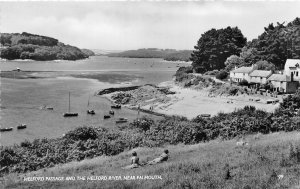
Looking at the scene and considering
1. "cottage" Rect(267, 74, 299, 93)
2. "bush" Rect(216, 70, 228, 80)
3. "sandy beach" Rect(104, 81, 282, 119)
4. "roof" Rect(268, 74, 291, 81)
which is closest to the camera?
"sandy beach" Rect(104, 81, 282, 119)

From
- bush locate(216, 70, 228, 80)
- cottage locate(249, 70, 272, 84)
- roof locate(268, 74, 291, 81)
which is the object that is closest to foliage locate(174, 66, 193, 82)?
bush locate(216, 70, 228, 80)

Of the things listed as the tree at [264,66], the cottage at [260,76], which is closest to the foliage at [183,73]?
the tree at [264,66]

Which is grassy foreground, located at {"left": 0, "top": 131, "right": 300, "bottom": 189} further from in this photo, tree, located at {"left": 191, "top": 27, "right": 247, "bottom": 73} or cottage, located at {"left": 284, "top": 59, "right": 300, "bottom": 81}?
tree, located at {"left": 191, "top": 27, "right": 247, "bottom": 73}

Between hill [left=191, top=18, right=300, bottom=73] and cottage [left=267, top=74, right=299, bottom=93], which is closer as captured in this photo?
cottage [left=267, top=74, right=299, bottom=93]

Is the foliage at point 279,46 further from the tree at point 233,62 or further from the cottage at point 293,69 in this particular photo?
the cottage at point 293,69

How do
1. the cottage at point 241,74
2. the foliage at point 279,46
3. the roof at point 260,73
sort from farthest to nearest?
the foliage at point 279,46, the cottage at point 241,74, the roof at point 260,73

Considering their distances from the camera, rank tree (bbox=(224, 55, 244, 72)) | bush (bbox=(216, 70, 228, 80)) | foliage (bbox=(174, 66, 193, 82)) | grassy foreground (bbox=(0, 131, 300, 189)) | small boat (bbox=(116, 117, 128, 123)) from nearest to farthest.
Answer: grassy foreground (bbox=(0, 131, 300, 189)) → small boat (bbox=(116, 117, 128, 123)) → bush (bbox=(216, 70, 228, 80)) → tree (bbox=(224, 55, 244, 72)) → foliage (bbox=(174, 66, 193, 82))

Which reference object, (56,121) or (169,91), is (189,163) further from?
(169,91)

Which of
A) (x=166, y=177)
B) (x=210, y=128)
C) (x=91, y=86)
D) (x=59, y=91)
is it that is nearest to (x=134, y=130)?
(x=210, y=128)
